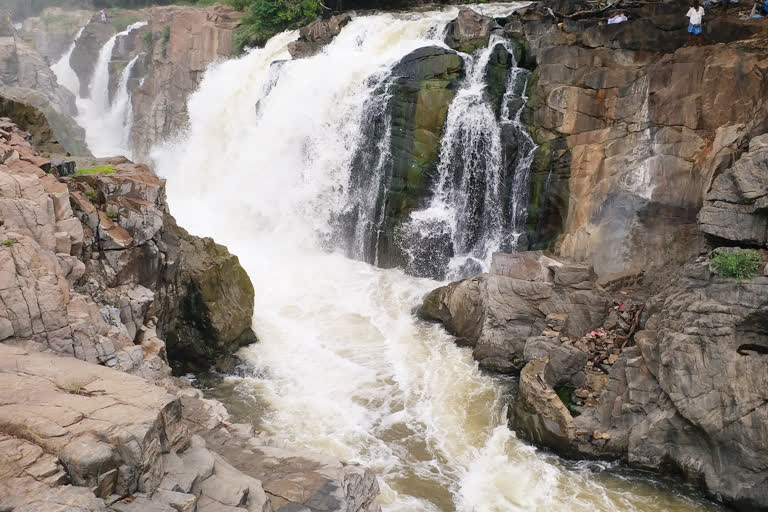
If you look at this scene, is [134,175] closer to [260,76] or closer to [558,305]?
[558,305]

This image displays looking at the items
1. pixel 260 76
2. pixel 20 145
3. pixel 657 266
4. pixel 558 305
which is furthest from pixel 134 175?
pixel 260 76

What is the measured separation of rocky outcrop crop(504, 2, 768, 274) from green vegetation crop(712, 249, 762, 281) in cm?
306

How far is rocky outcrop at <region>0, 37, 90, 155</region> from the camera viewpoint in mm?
32125

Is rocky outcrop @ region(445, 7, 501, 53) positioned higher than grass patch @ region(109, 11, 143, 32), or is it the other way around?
grass patch @ region(109, 11, 143, 32)

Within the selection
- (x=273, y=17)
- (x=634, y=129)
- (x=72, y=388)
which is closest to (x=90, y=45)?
(x=273, y=17)

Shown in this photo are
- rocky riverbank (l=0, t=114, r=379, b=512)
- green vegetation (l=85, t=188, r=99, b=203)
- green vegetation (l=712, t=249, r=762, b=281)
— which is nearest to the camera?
rocky riverbank (l=0, t=114, r=379, b=512)

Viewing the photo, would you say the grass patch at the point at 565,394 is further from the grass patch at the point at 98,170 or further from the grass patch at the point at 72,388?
the grass patch at the point at 98,170

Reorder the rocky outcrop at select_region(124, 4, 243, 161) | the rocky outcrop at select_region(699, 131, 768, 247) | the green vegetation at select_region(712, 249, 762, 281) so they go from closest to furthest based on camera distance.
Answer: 1. the green vegetation at select_region(712, 249, 762, 281)
2. the rocky outcrop at select_region(699, 131, 768, 247)
3. the rocky outcrop at select_region(124, 4, 243, 161)

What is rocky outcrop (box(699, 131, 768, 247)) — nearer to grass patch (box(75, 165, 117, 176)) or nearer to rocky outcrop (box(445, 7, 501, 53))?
rocky outcrop (box(445, 7, 501, 53))

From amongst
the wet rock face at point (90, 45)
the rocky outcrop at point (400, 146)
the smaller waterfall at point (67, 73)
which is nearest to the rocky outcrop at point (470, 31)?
the rocky outcrop at point (400, 146)

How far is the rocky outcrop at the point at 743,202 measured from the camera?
11617 mm

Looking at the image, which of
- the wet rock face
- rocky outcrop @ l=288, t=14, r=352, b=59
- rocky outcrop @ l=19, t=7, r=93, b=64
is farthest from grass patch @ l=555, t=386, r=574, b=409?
rocky outcrop @ l=19, t=7, r=93, b=64

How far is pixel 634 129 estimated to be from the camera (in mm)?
16016

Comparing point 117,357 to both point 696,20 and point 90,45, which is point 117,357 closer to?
point 696,20
